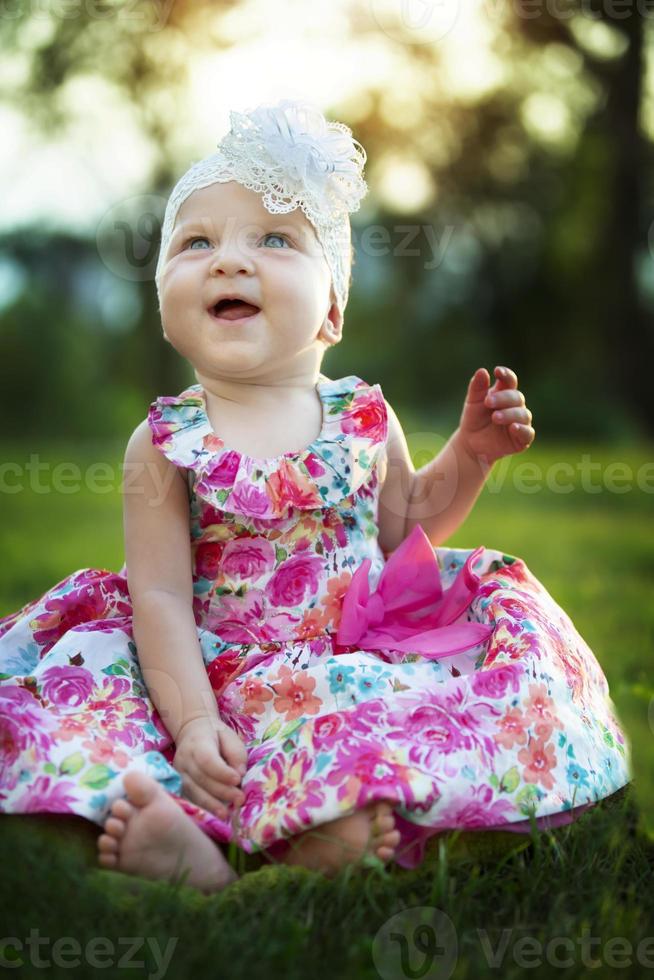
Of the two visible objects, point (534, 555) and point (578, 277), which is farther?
point (578, 277)

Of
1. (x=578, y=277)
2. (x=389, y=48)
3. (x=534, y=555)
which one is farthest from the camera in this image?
(x=578, y=277)

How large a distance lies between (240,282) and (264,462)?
31 centimetres

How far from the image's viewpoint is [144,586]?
178 centimetres

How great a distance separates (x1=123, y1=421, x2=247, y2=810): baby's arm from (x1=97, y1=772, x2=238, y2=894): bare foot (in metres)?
0.13

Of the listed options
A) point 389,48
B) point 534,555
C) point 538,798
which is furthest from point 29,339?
point 538,798

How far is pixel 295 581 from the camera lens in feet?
6.11

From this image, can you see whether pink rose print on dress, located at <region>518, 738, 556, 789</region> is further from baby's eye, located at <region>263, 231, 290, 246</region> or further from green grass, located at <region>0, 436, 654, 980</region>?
baby's eye, located at <region>263, 231, 290, 246</region>

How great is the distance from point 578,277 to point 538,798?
432 inches

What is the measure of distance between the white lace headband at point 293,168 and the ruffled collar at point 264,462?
0.27 metres

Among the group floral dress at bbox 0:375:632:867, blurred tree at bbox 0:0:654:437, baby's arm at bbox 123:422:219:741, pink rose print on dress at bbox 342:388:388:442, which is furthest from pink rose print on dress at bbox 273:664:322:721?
blurred tree at bbox 0:0:654:437

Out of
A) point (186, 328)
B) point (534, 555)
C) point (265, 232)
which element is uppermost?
point (265, 232)

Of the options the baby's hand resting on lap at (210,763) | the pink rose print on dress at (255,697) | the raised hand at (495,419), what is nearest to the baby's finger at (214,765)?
the baby's hand resting on lap at (210,763)

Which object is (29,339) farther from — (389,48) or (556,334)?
(556,334)

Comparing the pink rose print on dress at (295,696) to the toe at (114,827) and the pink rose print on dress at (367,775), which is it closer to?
the pink rose print on dress at (367,775)
